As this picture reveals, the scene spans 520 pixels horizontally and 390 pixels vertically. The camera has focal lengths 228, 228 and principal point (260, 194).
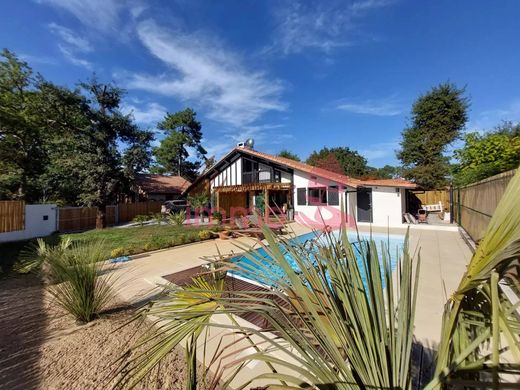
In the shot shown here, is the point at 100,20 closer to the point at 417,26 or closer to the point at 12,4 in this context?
the point at 12,4

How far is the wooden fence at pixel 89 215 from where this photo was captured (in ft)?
59.5

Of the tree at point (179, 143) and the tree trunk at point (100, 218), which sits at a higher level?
the tree at point (179, 143)

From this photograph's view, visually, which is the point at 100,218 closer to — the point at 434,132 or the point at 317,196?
the point at 317,196

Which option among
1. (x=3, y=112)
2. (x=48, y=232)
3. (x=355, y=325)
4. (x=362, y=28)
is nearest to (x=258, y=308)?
(x=355, y=325)

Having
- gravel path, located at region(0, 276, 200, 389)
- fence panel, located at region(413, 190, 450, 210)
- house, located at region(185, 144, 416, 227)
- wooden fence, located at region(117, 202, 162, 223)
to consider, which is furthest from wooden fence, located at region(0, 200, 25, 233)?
fence panel, located at region(413, 190, 450, 210)

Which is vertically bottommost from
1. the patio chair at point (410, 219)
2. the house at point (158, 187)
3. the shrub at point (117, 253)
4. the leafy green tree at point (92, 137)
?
the shrub at point (117, 253)

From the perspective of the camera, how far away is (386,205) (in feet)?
55.9

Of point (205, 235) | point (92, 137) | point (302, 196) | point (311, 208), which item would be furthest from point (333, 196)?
point (92, 137)

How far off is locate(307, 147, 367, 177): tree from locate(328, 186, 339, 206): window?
33.6 meters

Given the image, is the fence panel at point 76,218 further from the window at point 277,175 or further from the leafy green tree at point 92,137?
the window at point 277,175

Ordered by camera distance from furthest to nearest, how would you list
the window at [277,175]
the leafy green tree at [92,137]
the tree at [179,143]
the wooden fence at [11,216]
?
1. the tree at [179,143]
2. the window at [277,175]
3. the leafy green tree at [92,137]
4. the wooden fence at [11,216]

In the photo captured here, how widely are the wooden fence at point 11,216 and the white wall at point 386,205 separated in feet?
78.2

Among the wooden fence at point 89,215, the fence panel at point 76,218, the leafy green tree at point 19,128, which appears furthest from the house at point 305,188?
the leafy green tree at point 19,128

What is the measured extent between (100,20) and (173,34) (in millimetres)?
3002
